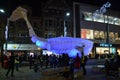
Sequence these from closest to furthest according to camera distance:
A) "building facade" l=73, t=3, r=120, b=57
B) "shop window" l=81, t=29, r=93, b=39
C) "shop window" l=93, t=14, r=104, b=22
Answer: "building facade" l=73, t=3, r=120, b=57 < "shop window" l=81, t=29, r=93, b=39 < "shop window" l=93, t=14, r=104, b=22

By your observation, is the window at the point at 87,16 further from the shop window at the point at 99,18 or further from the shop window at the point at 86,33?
the shop window at the point at 86,33

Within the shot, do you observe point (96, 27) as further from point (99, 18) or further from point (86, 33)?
point (86, 33)

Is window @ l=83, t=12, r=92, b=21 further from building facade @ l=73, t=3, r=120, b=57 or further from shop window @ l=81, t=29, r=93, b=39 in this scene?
shop window @ l=81, t=29, r=93, b=39

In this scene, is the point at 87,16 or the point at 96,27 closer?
the point at 87,16

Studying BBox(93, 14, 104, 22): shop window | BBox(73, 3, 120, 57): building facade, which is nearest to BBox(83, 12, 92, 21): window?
BBox(73, 3, 120, 57): building facade

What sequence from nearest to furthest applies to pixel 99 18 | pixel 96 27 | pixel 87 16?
pixel 87 16, pixel 96 27, pixel 99 18

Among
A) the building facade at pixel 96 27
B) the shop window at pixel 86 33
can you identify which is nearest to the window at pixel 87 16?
the building facade at pixel 96 27

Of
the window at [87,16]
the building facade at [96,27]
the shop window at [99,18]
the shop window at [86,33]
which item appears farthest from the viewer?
the shop window at [99,18]

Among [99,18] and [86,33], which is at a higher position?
[99,18]

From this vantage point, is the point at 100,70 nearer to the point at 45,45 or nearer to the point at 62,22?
the point at 45,45

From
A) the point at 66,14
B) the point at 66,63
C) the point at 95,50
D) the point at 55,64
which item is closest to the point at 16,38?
the point at 66,14

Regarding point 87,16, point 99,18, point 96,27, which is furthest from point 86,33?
point 99,18

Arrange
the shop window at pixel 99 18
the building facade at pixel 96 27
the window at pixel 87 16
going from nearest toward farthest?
Answer: the building facade at pixel 96 27, the window at pixel 87 16, the shop window at pixel 99 18

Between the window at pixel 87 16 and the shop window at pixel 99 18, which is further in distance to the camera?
the shop window at pixel 99 18
